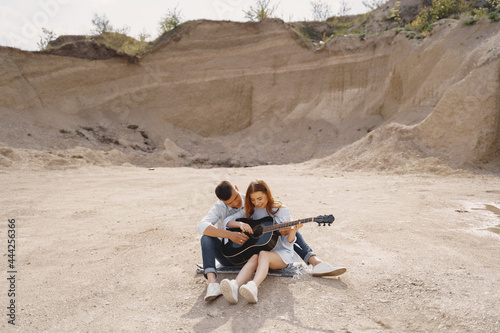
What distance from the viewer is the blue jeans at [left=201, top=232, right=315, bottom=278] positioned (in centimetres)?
319

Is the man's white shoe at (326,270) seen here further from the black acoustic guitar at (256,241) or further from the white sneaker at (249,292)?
the white sneaker at (249,292)

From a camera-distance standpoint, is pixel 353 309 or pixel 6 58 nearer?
pixel 353 309

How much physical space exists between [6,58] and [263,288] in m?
15.7

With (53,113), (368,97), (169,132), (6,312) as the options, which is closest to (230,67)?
(169,132)

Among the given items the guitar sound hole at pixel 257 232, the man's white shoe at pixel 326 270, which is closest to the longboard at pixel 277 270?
the man's white shoe at pixel 326 270

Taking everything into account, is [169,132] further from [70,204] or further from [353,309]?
[353,309]

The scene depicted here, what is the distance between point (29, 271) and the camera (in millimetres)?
3613

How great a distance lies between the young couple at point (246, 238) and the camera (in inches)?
123

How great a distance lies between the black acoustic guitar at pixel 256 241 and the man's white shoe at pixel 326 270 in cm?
40

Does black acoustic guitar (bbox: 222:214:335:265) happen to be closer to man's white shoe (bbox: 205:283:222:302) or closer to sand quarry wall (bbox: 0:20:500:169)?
man's white shoe (bbox: 205:283:222:302)

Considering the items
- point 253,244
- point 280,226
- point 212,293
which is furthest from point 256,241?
point 212,293

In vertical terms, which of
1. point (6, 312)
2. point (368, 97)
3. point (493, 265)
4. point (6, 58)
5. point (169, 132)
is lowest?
point (6, 312)

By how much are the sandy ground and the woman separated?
178 mm

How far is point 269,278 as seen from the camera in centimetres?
331
